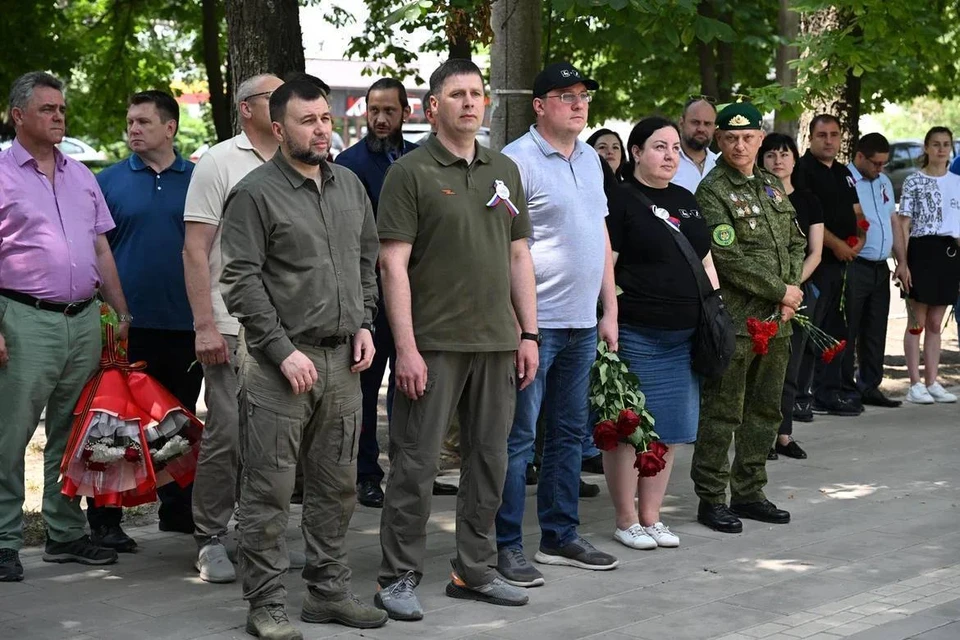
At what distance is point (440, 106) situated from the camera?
5879 mm

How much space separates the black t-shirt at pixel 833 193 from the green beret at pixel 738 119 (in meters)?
3.15

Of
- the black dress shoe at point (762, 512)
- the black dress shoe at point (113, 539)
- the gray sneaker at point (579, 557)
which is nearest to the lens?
the gray sneaker at point (579, 557)

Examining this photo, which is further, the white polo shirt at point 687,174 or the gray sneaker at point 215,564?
the white polo shirt at point 687,174

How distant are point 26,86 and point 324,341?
1981 mm

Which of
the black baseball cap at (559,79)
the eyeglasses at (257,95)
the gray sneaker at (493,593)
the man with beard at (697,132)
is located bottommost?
the gray sneaker at (493,593)

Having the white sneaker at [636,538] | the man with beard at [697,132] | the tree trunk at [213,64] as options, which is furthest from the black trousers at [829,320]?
the tree trunk at [213,64]

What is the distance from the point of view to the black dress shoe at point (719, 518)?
7258 mm

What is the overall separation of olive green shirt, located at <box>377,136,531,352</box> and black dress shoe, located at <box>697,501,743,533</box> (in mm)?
1988

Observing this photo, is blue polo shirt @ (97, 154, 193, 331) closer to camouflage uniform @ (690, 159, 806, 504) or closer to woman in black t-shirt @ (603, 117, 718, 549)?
woman in black t-shirt @ (603, 117, 718, 549)

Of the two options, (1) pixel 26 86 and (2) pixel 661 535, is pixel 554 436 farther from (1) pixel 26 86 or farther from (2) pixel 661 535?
(1) pixel 26 86

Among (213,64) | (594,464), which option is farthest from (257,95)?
(213,64)

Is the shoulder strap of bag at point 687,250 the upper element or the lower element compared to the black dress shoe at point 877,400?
upper

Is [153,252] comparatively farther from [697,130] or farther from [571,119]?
[697,130]

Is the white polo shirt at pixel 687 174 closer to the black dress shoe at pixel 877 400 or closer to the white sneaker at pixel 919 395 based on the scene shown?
the black dress shoe at pixel 877 400
